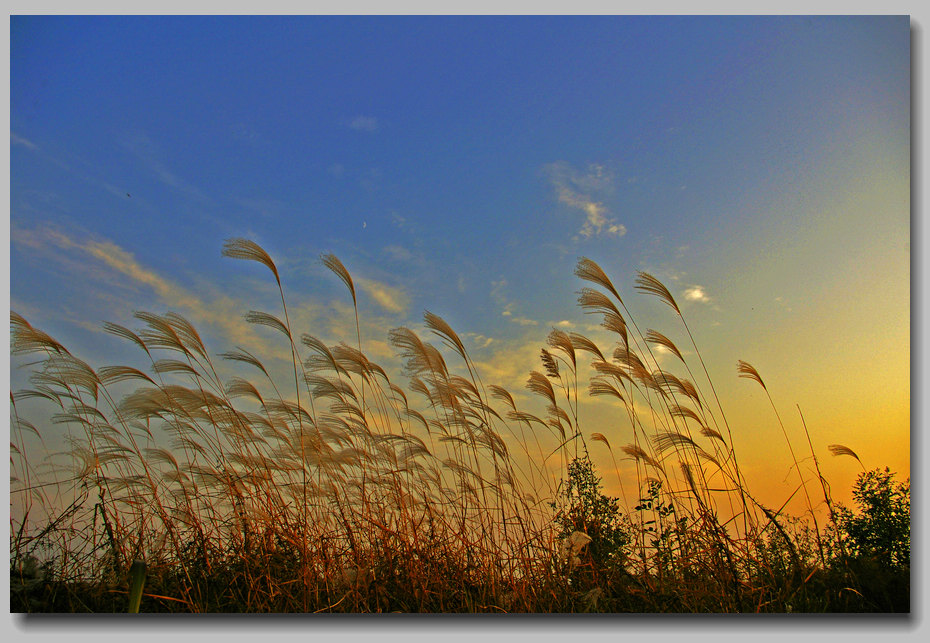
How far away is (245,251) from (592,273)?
4.89 ft

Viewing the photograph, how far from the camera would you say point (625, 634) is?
2248 millimetres

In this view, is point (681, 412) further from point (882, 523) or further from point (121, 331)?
point (121, 331)

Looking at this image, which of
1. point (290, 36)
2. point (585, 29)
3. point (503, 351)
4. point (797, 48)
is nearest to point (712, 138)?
point (797, 48)

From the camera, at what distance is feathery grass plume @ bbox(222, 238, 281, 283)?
2.61m

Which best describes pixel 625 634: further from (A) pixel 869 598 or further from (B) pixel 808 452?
(B) pixel 808 452

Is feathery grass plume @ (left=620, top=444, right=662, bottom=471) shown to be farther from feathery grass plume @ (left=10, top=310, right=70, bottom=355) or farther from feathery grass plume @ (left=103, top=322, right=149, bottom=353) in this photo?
feathery grass plume @ (left=10, top=310, right=70, bottom=355)

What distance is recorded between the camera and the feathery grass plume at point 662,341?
276cm

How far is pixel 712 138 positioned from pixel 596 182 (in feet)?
1.84

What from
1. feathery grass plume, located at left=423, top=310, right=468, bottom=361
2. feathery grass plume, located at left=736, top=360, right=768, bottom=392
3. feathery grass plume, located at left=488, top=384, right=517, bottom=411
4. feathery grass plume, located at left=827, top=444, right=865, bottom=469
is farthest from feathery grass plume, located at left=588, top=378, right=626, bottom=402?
feathery grass plume, located at left=827, top=444, right=865, bottom=469

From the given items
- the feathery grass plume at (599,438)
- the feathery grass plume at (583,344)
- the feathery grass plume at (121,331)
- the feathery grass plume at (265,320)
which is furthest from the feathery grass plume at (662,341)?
the feathery grass plume at (121,331)

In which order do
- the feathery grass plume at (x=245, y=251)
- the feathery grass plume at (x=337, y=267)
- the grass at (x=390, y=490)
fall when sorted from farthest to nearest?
the feathery grass plume at (x=337, y=267)
the feathery grass plume at (x=245, y=251)
the grass at (x=390, y=490)

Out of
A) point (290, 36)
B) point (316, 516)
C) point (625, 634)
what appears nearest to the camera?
point (625, 634)

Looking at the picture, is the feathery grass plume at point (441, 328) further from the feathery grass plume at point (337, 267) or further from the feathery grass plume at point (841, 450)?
the feathery grass plume at point (841, 450)

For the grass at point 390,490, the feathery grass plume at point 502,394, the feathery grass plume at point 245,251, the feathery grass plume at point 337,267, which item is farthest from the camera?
the feathery grass plume at point 502,394
